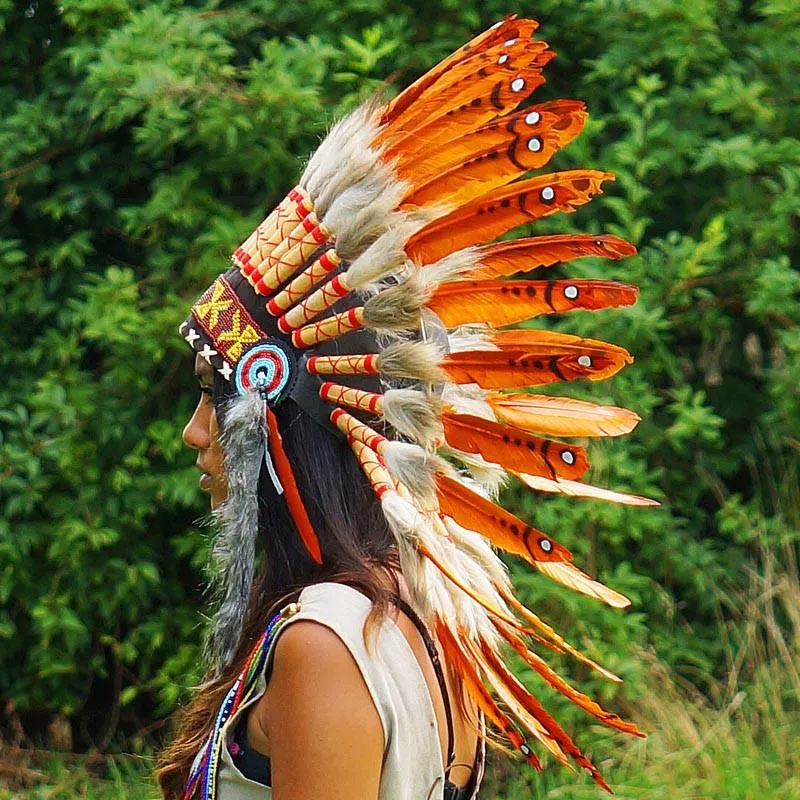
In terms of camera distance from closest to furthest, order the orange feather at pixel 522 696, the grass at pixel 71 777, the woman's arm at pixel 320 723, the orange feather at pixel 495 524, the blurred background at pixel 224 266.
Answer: the woman's arm at pixel 320 723
the orange feather at pixel 495 524
the orange feather at pixel 522 696
the blurred background at pixel 224 266
the grass at pixel 71 777

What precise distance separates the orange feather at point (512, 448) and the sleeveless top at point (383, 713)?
0.30 m

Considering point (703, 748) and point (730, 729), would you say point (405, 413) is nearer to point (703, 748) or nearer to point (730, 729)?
point (703, 748)

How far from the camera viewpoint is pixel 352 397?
6.79 ft

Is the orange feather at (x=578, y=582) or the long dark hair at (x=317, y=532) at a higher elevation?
the long dark hair at (x=317, y=532)

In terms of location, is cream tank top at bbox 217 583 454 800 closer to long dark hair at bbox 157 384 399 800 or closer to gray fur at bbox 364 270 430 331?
long dark hair at bbox 157 384 399 800

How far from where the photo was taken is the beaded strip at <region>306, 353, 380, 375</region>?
205 cm

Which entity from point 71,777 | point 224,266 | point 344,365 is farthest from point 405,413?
point 71,777

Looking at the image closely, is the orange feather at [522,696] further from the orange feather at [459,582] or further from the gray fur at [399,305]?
the gray fur at [399,305]

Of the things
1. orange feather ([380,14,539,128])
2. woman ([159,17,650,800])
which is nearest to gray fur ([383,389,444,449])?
woman ([159,17,650,800])

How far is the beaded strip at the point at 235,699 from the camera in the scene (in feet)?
6.25

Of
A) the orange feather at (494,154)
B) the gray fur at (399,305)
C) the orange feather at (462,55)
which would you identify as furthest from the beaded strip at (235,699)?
the orange feather at (462,55)

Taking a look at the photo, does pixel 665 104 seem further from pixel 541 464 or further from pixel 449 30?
pixel 541 464

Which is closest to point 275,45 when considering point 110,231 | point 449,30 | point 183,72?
point 183,72

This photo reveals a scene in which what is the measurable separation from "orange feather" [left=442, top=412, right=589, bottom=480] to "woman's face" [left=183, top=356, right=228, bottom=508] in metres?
0.44
